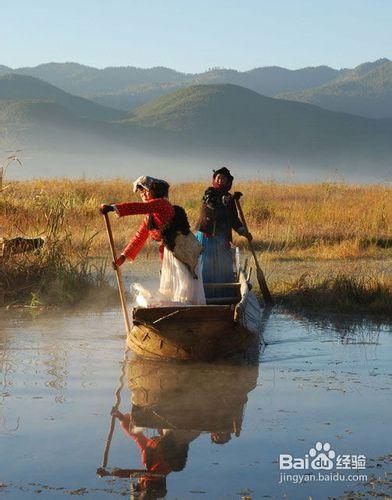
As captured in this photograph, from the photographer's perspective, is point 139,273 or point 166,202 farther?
point 139,273

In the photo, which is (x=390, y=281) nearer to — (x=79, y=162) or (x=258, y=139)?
(x=79, y=162)

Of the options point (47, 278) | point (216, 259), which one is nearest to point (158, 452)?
point (216, 259)

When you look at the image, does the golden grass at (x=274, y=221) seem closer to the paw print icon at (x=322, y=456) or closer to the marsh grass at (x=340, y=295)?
the marsh grass at (x=340, y=295)

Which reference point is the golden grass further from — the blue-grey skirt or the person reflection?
the person reflection

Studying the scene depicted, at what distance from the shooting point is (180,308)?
8781 mm

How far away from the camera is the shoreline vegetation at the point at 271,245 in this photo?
12.4 m

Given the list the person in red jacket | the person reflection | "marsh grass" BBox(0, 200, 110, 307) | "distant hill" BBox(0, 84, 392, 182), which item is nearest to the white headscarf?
the person in red jacket

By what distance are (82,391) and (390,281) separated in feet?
17.5

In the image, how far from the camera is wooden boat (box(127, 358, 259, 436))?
24.0ft

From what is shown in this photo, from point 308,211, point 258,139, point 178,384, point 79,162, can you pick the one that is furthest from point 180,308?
point 258,139

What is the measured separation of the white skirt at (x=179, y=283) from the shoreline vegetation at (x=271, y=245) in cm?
264

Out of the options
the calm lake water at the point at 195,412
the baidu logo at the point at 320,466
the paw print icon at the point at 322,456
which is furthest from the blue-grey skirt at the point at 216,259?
the baidu logo at the point at 320,466

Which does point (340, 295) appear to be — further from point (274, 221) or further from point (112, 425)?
point (274, 221)

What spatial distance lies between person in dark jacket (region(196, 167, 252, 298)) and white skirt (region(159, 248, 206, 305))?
182 cm
